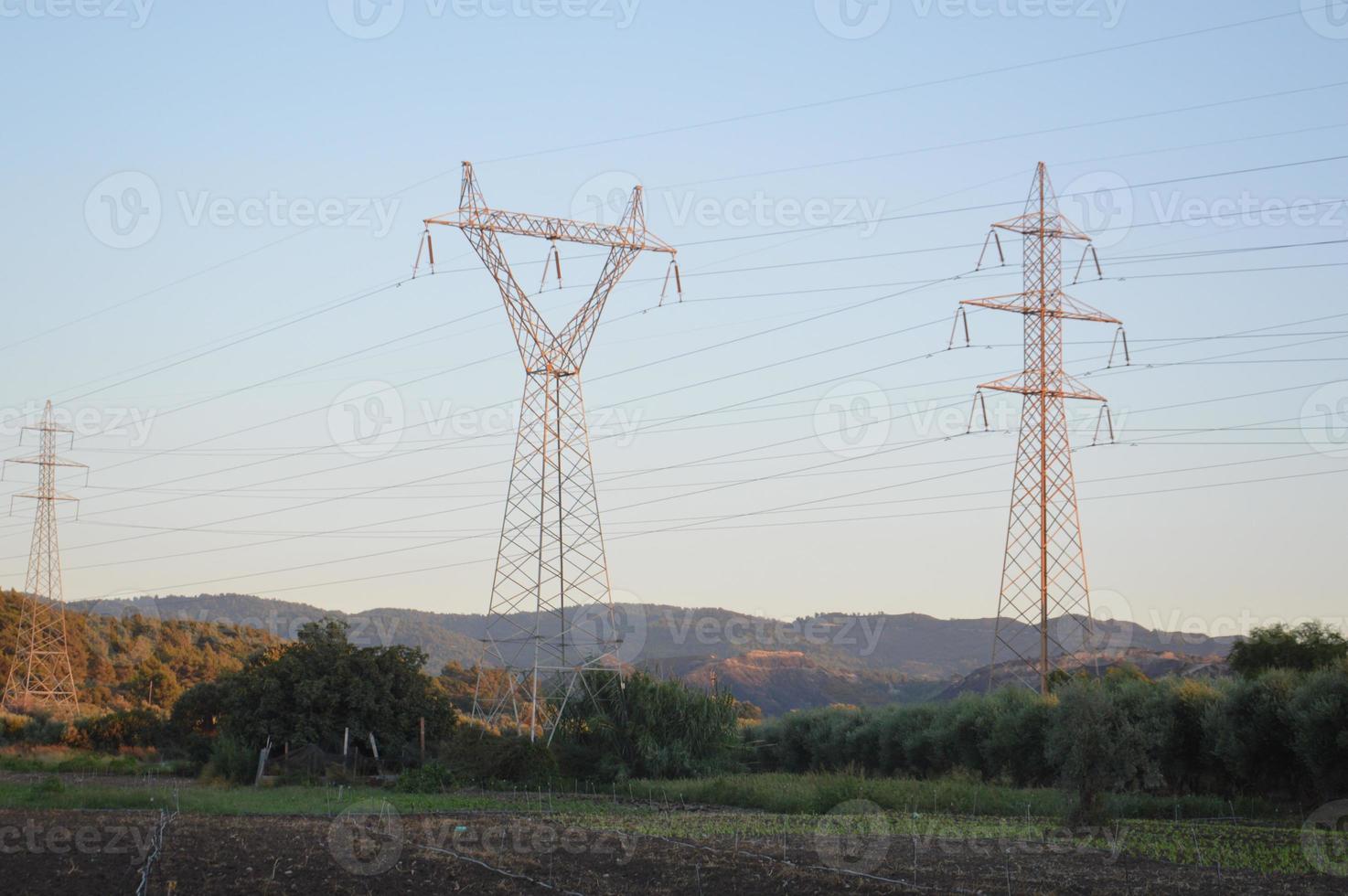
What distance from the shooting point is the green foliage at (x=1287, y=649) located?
3653cm

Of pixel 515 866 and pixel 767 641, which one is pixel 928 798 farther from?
pixel 767 641

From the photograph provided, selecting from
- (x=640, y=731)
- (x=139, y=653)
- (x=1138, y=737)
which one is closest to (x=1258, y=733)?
(x=1138, y=737)

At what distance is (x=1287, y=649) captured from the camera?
37625 millimetres

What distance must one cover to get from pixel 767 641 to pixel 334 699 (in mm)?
102365

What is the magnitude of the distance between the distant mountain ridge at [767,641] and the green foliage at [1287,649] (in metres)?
57.5

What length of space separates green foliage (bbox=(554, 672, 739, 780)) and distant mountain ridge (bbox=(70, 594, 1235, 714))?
6051cm

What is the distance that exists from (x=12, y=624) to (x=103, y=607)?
54.3 meters

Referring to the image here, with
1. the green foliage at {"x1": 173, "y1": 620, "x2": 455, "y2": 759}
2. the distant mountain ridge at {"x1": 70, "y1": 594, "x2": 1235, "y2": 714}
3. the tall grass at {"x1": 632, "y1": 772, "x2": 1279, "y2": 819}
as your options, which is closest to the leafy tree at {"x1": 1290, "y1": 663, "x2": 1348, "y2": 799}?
the tall grass at {"x1": 632, "y1": 772, "x2": 1279, "y2": 819}

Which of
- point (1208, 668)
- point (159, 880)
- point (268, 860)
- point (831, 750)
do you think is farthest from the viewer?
point (1208, 668)

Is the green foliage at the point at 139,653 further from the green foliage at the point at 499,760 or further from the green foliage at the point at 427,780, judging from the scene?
the green foliage at the point at 427,780

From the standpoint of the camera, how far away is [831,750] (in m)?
42.0

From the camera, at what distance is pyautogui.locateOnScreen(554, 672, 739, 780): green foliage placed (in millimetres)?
37688

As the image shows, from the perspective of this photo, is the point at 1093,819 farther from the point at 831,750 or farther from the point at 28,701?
the point at 28,701

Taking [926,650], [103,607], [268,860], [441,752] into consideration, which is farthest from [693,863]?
[926,650]
